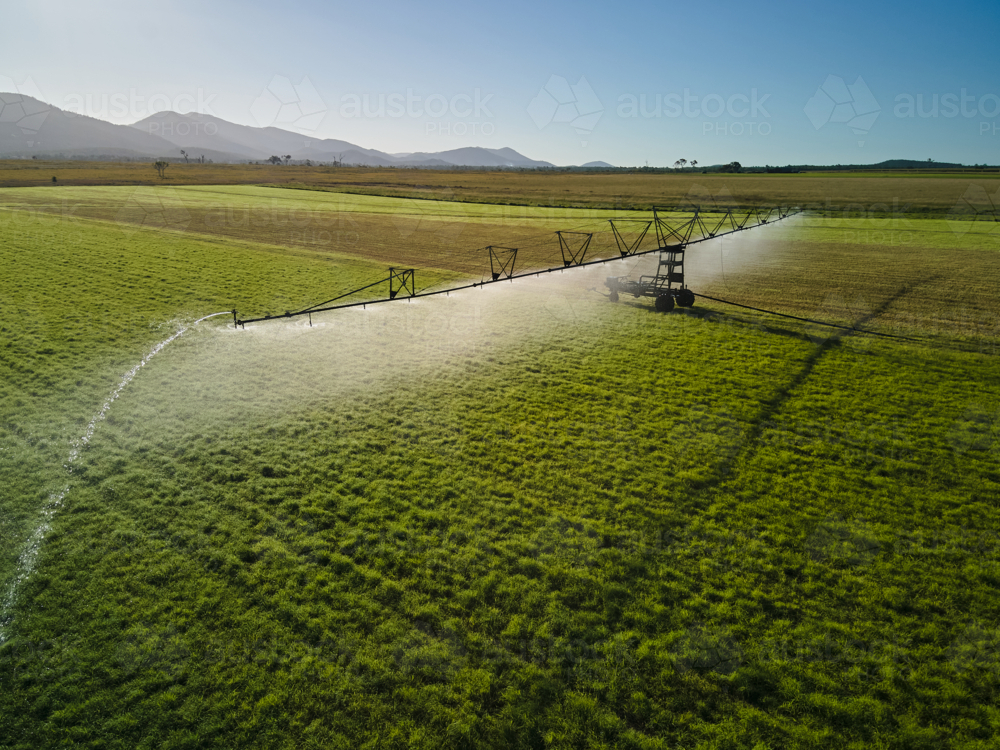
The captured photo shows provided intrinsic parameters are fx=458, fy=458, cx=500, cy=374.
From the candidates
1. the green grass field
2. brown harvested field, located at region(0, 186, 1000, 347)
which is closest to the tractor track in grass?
the green grass field

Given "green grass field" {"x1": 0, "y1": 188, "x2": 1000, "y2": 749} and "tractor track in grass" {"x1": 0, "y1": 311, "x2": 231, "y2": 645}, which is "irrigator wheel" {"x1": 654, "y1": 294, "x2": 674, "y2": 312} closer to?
"green grass field" {"x1": 0, "y1": 188, "x2": 1000, "y2": 749}

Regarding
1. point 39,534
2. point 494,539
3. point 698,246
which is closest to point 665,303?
point 494,539

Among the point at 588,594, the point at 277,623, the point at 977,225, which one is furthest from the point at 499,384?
the point at 977,225

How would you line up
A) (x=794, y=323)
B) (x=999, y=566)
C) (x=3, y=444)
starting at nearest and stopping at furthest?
(x=999, y=566)
(x=3, y=444)
(x=794, y=323)

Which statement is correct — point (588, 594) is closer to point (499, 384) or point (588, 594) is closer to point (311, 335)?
point (499, 384)

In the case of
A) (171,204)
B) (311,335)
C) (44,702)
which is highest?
(171,204)

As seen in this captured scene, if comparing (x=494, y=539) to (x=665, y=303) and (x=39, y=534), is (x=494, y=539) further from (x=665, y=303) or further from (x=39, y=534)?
(x=665, y=303)
